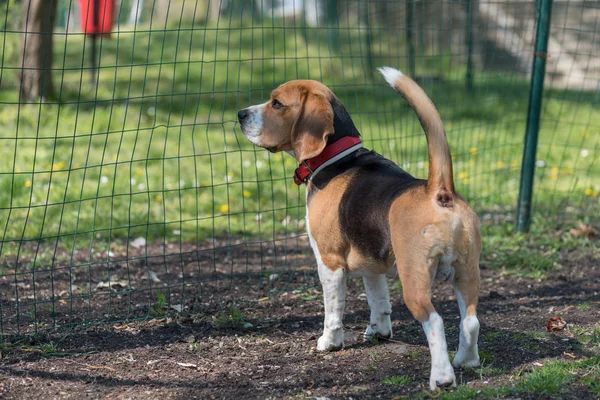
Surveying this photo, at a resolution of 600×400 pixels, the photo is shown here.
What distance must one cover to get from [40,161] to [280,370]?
504 cm

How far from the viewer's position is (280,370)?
157 inches

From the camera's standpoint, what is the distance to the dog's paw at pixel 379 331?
4.36 meters

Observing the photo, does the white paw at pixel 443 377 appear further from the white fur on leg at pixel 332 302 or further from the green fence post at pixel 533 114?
the green fence post at pixel 533 114

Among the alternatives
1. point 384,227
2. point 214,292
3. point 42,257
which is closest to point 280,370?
point 384,227

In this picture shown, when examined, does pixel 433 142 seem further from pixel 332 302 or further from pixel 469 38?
pixel 469 38

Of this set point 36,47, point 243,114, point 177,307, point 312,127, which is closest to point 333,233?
point 312,127

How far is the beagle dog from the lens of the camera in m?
3.50

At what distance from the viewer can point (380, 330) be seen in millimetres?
4367

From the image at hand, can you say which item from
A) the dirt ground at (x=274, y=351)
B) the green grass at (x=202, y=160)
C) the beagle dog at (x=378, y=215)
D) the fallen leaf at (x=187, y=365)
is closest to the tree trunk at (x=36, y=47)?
the green grass at (x=202, y=160)

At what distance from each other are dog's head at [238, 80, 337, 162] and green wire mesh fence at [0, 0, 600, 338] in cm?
57

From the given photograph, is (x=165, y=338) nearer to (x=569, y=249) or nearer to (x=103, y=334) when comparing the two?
(x=103, y=334)

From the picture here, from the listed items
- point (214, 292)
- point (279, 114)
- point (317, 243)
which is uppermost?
point (279, 114)

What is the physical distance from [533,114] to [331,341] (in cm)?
312

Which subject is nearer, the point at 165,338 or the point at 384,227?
the point at 384,227
